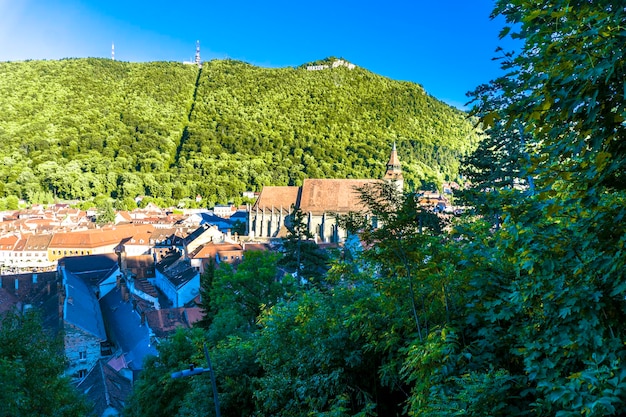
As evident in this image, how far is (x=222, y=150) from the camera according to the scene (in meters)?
162

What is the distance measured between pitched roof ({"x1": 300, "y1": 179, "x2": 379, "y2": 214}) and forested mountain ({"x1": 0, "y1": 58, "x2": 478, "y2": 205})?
48716 mm

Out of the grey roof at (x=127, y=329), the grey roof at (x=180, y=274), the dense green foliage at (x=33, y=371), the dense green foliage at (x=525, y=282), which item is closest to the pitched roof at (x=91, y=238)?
the grey roof at (x=127, y=329)

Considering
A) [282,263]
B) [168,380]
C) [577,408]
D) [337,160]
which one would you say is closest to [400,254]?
[577,408]

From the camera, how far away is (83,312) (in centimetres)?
3450

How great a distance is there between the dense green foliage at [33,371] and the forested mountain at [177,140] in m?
103

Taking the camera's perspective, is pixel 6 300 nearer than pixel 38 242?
Yes

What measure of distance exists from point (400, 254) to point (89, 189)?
438 feet

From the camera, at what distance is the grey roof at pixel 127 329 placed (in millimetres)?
28989

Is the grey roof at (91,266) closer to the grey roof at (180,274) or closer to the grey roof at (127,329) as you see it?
the grey roof at (127,329)

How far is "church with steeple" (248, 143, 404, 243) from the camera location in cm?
6450

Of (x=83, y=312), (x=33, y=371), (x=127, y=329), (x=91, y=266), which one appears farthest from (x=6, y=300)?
(x=33, y=371)

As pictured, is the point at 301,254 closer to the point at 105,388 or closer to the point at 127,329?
the point at 105,388

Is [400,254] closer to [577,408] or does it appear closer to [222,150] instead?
[577,408]

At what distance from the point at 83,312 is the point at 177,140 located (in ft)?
469
